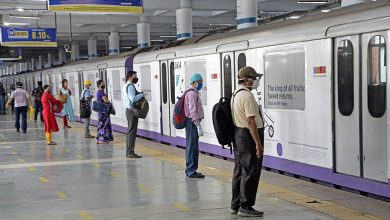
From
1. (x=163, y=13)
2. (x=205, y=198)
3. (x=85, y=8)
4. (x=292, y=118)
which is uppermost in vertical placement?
(x=163, y=13)

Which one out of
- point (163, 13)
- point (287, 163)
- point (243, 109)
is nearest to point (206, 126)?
point (287, 163)

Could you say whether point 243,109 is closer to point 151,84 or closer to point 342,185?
point 342,185

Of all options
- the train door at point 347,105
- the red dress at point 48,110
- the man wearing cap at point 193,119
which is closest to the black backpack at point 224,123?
the train door at point 347,105

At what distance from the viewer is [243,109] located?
6062 millimetres

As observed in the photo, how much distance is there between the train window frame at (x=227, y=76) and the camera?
10.2m

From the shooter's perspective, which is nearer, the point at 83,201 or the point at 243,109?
the point at 243,109

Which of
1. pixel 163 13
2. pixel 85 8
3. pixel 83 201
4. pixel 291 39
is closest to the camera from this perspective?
pixel 83 201

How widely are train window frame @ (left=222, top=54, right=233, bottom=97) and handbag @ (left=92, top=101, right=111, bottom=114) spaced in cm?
449

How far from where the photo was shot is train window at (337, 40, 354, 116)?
6922 mm

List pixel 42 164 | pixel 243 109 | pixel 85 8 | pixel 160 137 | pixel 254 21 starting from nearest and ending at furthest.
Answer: pixel 243 109, pixel 42 164, pixel 85 8, pixel 160 137, pixel 254 21

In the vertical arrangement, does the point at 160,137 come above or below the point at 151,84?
below

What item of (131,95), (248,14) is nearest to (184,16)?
(248,14)

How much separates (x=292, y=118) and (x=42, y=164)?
5.20 metres

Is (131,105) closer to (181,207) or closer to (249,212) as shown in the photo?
(181,207)
